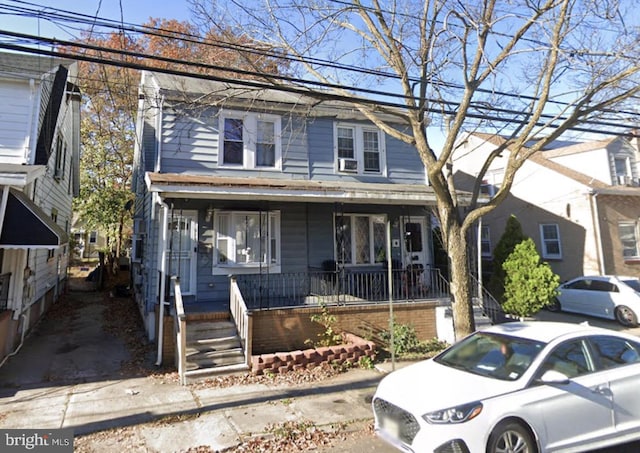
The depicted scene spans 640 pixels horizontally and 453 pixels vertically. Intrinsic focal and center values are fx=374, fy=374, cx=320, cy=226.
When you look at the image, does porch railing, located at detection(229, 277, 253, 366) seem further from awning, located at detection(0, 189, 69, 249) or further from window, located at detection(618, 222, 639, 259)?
window, located at detection(618, 222, 639, 259)

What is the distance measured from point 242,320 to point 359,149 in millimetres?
7001

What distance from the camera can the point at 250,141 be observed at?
1105cm

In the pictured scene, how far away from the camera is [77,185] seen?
17.9m

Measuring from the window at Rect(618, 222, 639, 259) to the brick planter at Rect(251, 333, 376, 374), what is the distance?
547 inches

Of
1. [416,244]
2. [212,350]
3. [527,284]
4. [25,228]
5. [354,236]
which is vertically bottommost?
[212,350]

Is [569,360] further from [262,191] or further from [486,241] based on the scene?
[486,241]

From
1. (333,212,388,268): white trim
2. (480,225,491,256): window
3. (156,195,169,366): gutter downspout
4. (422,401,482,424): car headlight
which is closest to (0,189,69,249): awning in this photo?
(156,195,169,366): gutter downspout

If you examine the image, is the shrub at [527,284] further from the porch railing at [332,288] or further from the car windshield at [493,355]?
the car windshield at [493,355]

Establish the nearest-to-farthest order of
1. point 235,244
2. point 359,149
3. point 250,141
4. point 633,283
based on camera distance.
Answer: point 235,244 < point 250,141 < point 359,149 < point 633,283

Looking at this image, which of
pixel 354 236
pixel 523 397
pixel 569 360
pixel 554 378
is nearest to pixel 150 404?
pixel 523 397

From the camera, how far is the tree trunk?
281 inches

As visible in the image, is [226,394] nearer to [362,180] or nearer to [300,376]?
[300,376]

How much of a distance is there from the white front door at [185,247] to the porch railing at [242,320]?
1.83 metres

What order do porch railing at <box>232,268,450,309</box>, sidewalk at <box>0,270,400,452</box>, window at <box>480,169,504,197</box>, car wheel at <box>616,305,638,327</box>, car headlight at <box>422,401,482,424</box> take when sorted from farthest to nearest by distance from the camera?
1. window at <box>480,169,504,197</box>
2. car wheel at <box>616,305,638,327</box>
3. porch railing at <box>232,268,450,309</box>
4. sidewalk at <box>0,270,400,452</box>
5. car headlight at <box>422,401,482,424</box>
